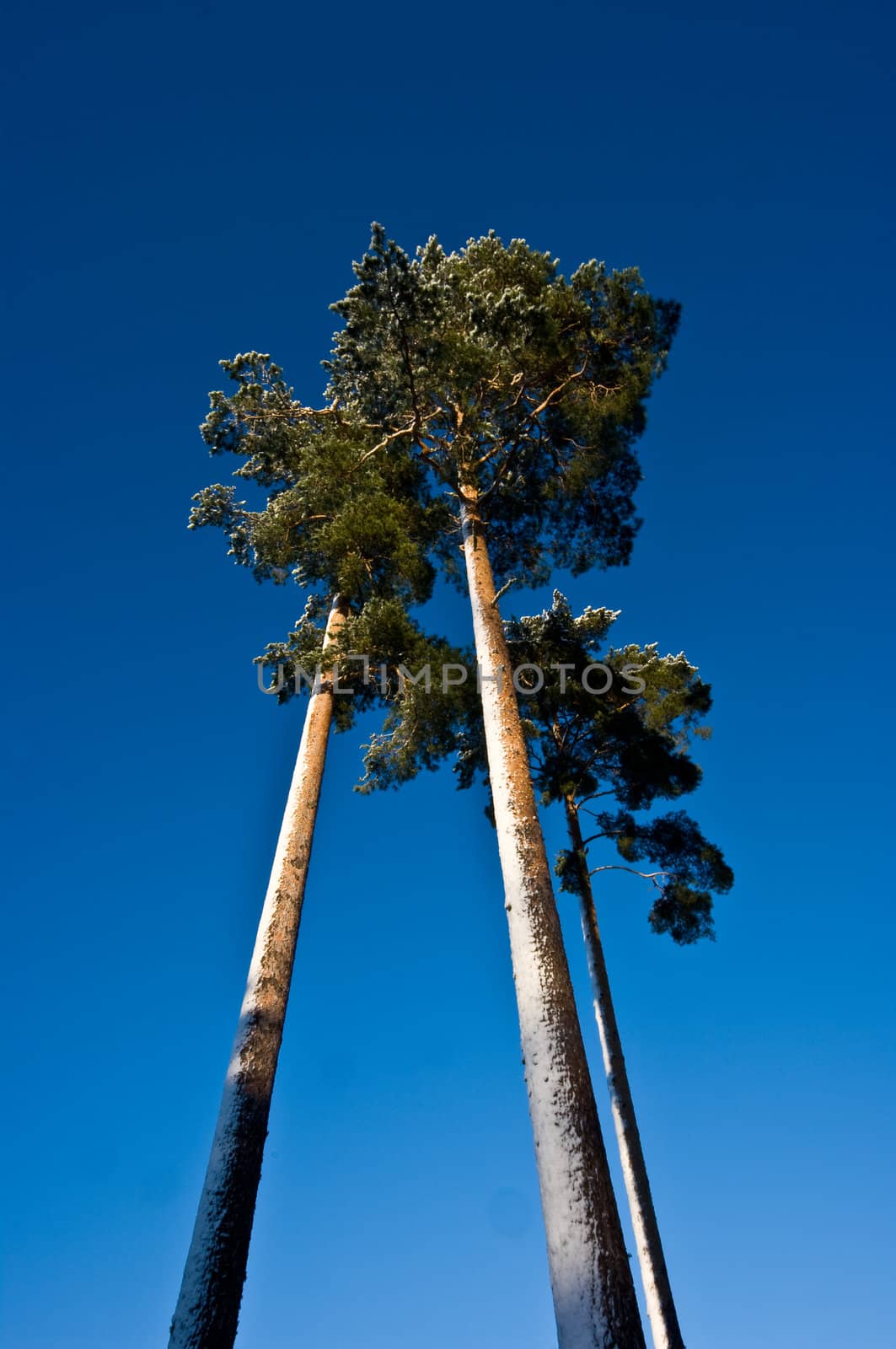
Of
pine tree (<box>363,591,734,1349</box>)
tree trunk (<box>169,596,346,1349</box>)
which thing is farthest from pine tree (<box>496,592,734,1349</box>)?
tree trunk (<box>169,596,346,1349</box>)

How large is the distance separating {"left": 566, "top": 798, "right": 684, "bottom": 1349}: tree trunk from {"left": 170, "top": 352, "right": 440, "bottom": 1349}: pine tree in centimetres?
596

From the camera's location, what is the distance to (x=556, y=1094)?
20.0 feet

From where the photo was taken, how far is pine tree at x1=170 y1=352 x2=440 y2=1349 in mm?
7247

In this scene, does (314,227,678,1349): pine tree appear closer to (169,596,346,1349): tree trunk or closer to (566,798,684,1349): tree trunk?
(169,596,346,1349): tree trunk

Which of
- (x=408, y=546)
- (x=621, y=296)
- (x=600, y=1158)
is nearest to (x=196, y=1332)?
(x=600, y=1158)

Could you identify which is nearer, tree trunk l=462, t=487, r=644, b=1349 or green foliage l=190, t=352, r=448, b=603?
tree trunk l=462, t=487, r=644, b=1349

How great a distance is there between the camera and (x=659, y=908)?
15227mm

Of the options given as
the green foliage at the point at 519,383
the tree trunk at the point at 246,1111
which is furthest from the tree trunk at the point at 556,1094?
the green foliage at the point at 519,383

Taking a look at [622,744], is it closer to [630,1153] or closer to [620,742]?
[620,742]

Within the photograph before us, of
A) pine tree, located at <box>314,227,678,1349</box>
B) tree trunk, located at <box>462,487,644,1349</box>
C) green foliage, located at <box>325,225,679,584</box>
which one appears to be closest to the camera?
tree trunk, located at <box>462,487,644,1349</box>

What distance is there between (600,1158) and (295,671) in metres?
9.10

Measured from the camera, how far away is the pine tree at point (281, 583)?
7247 millimetres

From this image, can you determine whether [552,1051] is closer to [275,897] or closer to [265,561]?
[275,897]

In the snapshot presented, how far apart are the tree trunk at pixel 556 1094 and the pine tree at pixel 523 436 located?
16 millimetres
